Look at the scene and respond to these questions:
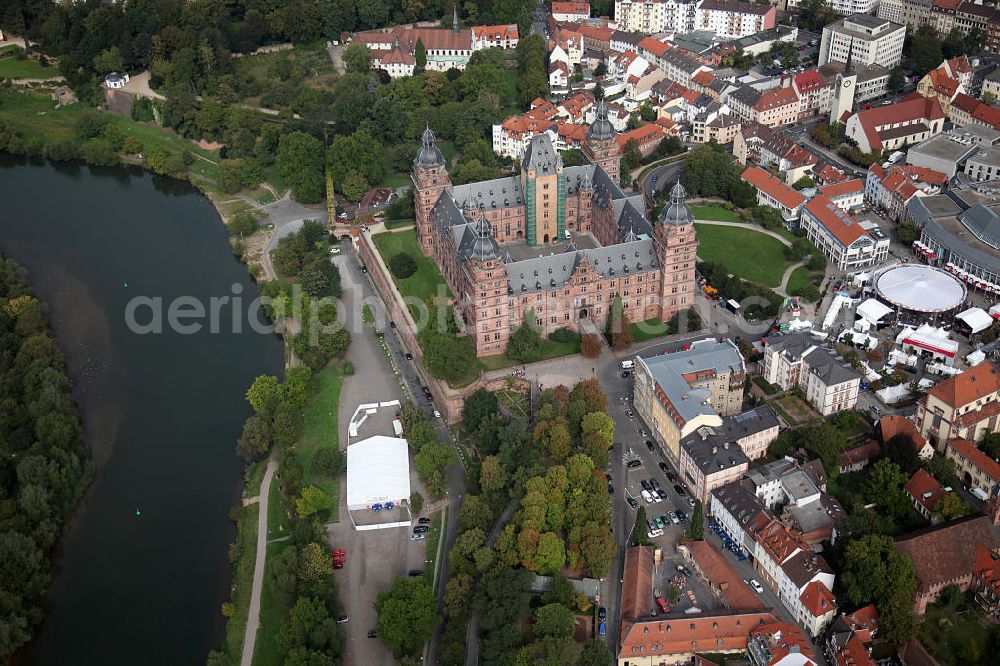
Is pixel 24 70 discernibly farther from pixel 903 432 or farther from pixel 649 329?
pixel 903 432

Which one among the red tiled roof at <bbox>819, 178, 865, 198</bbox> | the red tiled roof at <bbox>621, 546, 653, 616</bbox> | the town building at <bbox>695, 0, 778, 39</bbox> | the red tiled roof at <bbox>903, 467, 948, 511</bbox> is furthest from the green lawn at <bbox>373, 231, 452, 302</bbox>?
the town building at <bbox>695, 0, 778, 39</bbox>

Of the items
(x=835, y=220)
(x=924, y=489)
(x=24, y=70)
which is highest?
(x=24, y=70)

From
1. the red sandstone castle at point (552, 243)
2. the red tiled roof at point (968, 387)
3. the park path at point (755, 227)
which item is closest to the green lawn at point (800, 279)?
the park path at point (755, 227)

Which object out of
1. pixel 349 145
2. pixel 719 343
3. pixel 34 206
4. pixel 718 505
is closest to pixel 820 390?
pixel 719 343

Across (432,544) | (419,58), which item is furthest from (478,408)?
(419,58)

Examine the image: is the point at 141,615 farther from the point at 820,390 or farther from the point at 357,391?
the point at 820,390

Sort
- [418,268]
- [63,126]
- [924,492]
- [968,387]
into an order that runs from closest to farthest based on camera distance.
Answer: [924,492] < [968,387] < [418,268] < [63,126]

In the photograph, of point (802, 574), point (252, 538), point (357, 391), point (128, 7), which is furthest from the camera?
point (128, 7)
